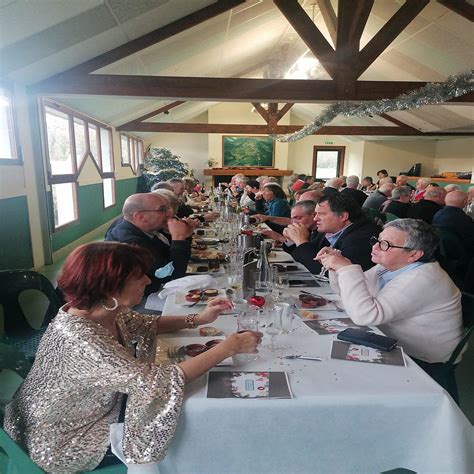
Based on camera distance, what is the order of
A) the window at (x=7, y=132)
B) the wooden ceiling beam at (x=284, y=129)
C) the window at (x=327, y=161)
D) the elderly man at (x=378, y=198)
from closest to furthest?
the window at (x=7, y=132), the elderly man at (x=378, y=198), the wooden ceiling beam at (x=284, y=129), the window at (x=327, y=161)

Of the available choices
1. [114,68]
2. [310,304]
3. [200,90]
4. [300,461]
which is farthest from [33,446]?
[114,68]

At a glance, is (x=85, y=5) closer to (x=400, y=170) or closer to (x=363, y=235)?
(x=363, y=235)

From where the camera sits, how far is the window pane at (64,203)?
18.5 feet

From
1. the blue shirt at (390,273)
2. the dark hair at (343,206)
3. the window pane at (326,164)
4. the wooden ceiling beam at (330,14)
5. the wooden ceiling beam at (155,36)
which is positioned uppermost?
the wooden ceiling beam at (330,14)

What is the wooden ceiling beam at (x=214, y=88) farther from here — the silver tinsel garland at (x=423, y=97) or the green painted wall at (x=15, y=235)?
the green painted wall at (x=15, y=235)

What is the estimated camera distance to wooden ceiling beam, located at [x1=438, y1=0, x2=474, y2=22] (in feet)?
15.2

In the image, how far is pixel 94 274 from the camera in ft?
3.51

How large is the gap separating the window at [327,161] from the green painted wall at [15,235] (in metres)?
12.2

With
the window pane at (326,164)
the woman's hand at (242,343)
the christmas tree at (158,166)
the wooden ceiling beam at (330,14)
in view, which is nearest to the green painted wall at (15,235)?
the woman's hand at (242,343)

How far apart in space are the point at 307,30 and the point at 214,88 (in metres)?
1.46

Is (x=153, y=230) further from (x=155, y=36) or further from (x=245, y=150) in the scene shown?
(x=245, y=150)

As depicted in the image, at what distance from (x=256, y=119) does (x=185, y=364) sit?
14.0 m

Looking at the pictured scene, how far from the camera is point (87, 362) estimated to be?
3.26 ft

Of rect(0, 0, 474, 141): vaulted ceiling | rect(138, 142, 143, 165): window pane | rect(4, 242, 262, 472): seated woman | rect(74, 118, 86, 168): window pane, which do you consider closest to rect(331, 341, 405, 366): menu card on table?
rect(4, 242, 262, 472): seated woman
